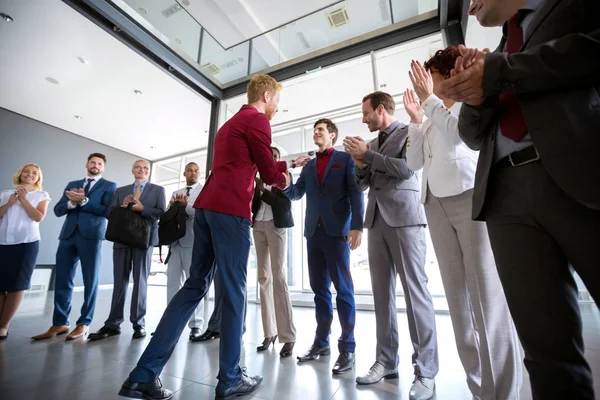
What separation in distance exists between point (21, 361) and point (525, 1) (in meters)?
3.11

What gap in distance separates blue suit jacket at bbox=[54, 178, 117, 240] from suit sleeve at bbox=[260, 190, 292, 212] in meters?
1.76

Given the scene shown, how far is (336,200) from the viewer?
2.03 metres

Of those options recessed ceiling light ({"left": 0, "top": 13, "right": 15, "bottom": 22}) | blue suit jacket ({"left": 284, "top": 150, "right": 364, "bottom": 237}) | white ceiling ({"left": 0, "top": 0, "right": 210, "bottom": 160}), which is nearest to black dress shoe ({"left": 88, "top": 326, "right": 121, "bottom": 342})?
blue suit jacket ({"left": 284, "top": 150, "right": 364, "bottom": 237})

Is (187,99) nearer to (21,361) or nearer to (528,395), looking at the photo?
(21,361)

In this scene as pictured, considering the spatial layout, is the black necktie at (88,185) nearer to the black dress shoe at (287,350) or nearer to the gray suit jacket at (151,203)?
the gray suit jacket at (151,203)

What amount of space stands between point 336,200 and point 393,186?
455 millimetres

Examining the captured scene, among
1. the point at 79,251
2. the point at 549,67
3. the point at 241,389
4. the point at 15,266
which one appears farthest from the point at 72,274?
the point at 549,67

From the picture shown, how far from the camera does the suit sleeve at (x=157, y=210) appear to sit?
2730mm

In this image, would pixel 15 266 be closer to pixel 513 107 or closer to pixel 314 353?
pixel 314 353

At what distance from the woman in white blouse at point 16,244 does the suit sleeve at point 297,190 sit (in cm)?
253

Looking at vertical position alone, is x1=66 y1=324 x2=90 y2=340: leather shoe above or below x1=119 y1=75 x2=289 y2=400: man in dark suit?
below

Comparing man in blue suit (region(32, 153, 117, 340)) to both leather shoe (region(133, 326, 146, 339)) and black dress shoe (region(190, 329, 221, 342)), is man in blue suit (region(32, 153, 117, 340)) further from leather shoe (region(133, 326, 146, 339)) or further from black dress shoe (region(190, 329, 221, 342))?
black dress shoe (region(190, 329, 221, 342))

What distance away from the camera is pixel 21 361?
71.6 inches

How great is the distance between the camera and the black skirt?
2.51 metres
